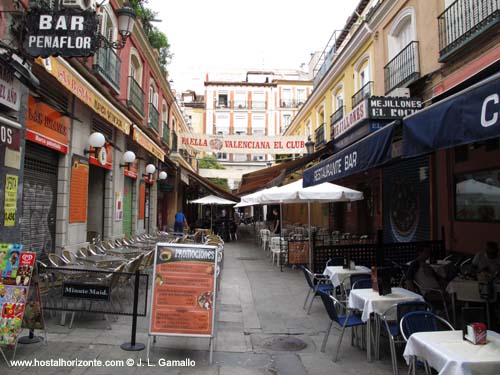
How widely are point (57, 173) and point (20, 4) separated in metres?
3.45

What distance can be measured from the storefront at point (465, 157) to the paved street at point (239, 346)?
103 inches

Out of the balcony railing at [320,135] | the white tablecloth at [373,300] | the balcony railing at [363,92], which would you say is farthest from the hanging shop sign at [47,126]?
the balcony railing at [320,135]

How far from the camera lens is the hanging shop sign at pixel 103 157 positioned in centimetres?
993

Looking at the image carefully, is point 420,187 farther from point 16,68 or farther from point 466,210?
point 16,68

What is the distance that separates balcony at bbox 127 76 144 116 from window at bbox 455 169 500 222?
971cm

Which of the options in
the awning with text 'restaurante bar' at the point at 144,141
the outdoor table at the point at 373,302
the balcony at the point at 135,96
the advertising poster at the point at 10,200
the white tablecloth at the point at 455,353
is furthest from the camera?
the balcony at the point at 135,96

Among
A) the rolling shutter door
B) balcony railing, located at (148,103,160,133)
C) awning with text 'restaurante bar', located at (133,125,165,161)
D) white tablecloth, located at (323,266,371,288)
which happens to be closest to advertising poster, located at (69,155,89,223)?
the rolling shutter door

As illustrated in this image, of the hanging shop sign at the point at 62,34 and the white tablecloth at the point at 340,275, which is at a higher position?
the hanging shop sign at the point at 62,34

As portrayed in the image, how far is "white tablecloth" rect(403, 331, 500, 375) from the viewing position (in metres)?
2.76

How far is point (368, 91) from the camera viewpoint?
1323 centimetres

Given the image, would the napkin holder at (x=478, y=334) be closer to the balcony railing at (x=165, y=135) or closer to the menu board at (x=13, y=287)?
the menu board at (x=13, y=287)

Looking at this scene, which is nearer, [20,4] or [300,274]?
[20,4]

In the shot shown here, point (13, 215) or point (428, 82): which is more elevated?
point (428, 82)

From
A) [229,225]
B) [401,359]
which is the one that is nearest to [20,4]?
[401,359]
